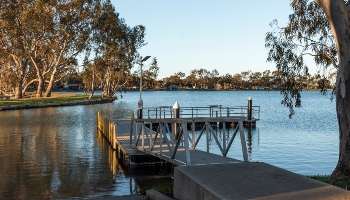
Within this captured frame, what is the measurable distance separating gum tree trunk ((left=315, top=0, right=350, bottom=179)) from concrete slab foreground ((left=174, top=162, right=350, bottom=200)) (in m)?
2.46

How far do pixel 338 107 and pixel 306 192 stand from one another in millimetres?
3937

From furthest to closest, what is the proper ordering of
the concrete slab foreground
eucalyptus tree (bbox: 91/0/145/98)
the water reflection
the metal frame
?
eucalyptus tree (bbox: 91/0/145/98) → the water reflection → the metal frame → the concrete slab foreground

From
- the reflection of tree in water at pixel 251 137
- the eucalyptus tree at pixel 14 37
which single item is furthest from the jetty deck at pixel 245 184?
the eucalyptus tree at pixel 14 37

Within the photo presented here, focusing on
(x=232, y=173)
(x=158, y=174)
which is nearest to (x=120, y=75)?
(x=158, y=174)

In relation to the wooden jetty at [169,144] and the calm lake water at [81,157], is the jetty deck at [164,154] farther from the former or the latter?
the calm lake water at [81,157]

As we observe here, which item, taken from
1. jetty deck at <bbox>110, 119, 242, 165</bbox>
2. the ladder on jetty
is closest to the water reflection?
jetty deck at <bbox>110, 119, 242, 165</bbox>

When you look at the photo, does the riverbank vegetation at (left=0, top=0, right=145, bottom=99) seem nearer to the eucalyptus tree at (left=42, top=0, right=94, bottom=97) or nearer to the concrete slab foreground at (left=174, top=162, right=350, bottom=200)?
the eucalyptus tree at (left=42, top=0, right=94, bottom=97)

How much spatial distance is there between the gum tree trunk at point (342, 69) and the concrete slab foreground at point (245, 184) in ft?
8.09

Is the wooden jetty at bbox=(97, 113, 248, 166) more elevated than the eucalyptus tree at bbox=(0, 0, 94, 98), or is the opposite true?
the eucalyptus tree at bbox=(0, 0, 94, 98)

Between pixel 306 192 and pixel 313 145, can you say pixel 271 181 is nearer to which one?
pixel 306 192

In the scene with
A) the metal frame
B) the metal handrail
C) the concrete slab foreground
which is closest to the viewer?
the concrete slab foreground

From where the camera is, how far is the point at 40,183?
1217cm

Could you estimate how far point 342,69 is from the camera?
9.98 m

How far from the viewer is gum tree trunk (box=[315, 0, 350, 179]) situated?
31.8ft
